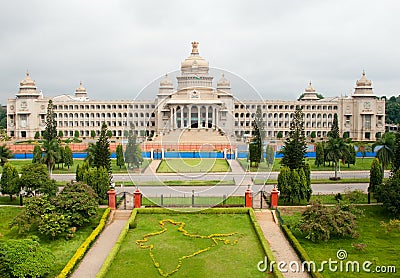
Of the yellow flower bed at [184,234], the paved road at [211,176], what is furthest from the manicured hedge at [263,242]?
the paved road at [211,176]

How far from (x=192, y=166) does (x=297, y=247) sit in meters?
19.8

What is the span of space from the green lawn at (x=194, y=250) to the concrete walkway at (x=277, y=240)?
58 cm

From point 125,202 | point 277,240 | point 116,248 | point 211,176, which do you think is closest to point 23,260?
point 116,248

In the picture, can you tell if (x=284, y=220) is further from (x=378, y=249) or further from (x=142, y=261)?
(x=142, y=261)

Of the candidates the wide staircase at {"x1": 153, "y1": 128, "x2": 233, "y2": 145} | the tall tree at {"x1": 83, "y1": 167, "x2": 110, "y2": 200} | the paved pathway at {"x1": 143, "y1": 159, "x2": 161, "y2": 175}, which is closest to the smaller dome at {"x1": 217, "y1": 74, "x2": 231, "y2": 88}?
the tall tree at {"x1": 83, "y1": 167, "x2": 110, "y2": 200}

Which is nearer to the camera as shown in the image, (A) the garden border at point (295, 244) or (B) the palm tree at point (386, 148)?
(A) the garden border at point (295, 244)

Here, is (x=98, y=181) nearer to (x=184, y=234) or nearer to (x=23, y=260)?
(x=184, y=234)

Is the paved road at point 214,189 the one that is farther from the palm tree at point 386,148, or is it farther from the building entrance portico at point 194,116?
the building entrance portico at point 194,116

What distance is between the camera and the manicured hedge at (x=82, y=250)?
13844 mm

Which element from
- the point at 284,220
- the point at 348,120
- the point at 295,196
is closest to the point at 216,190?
the point at 295,196

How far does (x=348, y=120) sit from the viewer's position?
6969cm

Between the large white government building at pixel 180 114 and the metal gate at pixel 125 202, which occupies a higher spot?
the large white government building at pixel 180 114

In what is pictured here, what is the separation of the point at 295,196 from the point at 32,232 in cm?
1229

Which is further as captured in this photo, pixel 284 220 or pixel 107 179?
pixel 107 179
